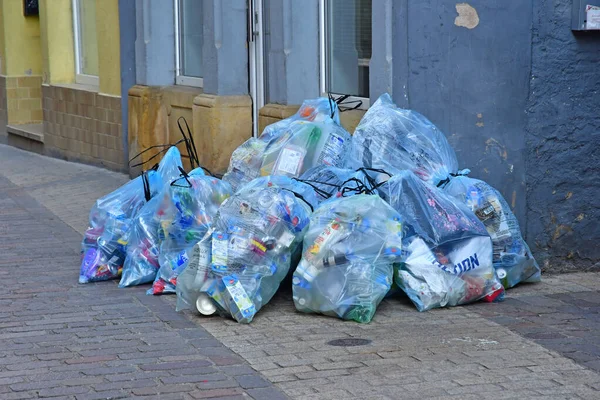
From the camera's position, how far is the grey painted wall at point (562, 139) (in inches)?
268

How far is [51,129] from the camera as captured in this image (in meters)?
13.8

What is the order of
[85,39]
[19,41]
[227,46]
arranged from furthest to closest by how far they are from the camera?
[19,41] < [85,39] < [227,46]

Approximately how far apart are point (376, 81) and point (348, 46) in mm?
1196

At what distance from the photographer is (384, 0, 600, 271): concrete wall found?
681 centimetres

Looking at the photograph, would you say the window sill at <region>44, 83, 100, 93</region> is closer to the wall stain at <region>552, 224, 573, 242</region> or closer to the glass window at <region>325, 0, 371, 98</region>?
the glass window at <region>325, 0, 371, 98</region>

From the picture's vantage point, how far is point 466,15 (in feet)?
22.4

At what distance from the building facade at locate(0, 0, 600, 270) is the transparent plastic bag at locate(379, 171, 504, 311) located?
2.82 feet

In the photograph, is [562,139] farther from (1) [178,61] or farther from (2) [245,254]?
(1) [178,61]

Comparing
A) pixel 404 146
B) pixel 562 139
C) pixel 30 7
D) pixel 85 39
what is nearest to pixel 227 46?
pixel 404 146

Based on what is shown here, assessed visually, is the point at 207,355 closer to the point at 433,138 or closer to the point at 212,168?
the point at 433,138

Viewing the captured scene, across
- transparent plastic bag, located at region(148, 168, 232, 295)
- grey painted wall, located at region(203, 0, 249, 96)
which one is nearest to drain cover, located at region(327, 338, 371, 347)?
Result: transparent plastic bag, located at region(148, 168, 232, 295)

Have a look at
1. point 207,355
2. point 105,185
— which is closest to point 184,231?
point 207,355

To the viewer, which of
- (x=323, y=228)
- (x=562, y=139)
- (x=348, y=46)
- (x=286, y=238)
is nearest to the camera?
(x=323, y=228)

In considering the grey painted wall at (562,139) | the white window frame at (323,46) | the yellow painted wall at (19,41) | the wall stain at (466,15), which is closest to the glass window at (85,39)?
the yellow painted wall at (19,41)
